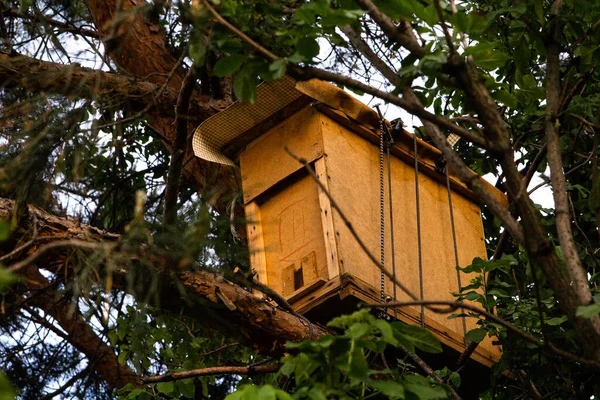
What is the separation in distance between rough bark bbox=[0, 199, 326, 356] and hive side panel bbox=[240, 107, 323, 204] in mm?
542

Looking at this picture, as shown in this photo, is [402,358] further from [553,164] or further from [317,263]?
[553,164]

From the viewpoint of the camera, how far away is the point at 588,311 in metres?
2.39

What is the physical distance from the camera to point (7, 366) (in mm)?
5363

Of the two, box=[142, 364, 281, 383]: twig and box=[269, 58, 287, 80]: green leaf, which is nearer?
box=[269, 58, 287, 80]: green leaf

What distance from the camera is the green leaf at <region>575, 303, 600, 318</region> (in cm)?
238

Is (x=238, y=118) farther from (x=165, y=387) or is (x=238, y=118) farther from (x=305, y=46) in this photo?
(x=305, y=46)

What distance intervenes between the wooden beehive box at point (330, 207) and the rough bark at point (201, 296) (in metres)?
0.12

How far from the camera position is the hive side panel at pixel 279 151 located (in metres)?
3.95

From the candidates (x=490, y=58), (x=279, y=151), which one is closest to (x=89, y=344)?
(x=279, y=151)

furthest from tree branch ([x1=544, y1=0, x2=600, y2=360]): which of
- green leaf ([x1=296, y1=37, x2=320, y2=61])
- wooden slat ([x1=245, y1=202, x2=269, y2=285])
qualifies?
wooden slat ([x1=245, y1=202, x2=269, y2=285])

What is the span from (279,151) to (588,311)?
1.87 metres

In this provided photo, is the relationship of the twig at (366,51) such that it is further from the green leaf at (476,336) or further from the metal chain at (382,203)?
the green leaf at (476,336)

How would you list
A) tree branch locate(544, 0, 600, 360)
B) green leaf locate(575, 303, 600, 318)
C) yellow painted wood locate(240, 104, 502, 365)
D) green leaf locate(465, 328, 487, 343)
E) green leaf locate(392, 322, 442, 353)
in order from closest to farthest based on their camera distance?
1. green leaf locate(575, 303, 600, 318)
2. tree branch locate(544, 0, 600, 360)
3. green leaf locate(392, 322, 442, 353)
4. green leaf locate(465, 328, 487, 343)
5. yellow painted wood locate(240, 104, 502, 365)

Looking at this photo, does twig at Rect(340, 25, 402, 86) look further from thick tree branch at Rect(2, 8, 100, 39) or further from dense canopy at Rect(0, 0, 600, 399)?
thick tree branch at Rect(2, 8, 100, 39)
